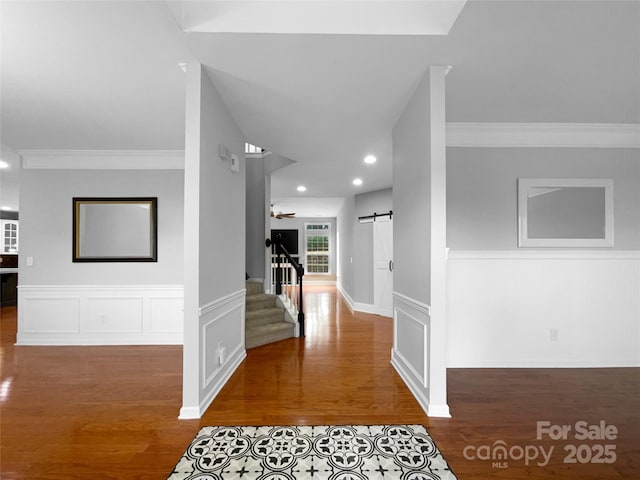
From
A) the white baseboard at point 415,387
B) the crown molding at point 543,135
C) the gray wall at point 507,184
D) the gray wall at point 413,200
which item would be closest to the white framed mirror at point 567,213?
the gray wall at point 507,184

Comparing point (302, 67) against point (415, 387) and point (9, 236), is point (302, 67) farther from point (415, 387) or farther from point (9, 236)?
point (9, 236)

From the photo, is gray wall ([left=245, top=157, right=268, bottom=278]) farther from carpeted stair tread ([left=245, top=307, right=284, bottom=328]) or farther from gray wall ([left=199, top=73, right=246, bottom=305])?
gray wall ([left=199, top=73, right=246, bottom=305])

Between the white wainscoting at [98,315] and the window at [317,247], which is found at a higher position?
the window at [317,247]

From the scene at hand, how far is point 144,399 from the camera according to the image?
2510 millimetres

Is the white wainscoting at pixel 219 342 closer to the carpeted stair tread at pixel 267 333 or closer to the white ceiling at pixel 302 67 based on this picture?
the carpeted stair tread at pixel 267 333

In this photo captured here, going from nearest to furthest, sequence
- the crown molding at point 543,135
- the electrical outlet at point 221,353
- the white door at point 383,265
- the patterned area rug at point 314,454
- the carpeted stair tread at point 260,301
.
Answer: the patterned area rug at point 314,454 → the electrical outlet at point 221,353 → the crown molding at point 543,135 → the carpeted stair tread at point 260,301 → the white door at point 383,265

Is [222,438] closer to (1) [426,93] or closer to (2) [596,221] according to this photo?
(1) [426,93]

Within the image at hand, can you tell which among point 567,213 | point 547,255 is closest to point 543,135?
point 567,213

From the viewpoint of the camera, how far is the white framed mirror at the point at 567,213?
3211 mm

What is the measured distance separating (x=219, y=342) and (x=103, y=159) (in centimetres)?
328

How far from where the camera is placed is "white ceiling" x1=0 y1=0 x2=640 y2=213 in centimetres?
182

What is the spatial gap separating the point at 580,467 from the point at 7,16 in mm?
4360

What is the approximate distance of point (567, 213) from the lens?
10.6ft

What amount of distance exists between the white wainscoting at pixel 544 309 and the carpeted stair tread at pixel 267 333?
7.14 ft
